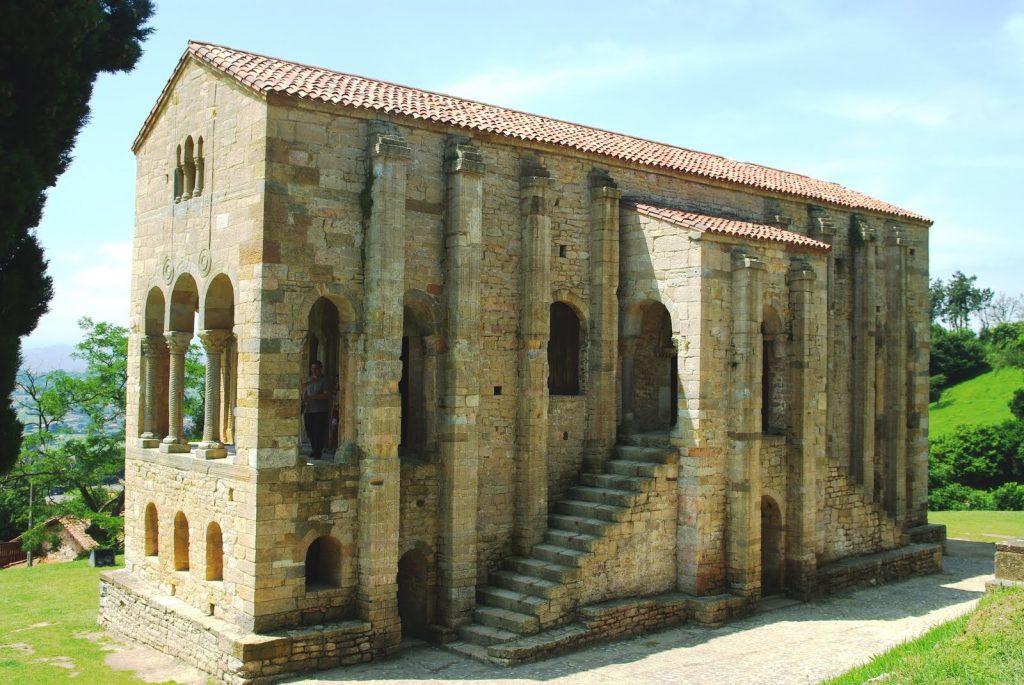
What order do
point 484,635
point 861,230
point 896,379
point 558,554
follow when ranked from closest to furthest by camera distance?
1. point 484,635
2. point 558,554
3. point 861,230
4. point 896,379

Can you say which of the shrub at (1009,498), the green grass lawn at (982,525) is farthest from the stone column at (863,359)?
the shrub at (1009,498)

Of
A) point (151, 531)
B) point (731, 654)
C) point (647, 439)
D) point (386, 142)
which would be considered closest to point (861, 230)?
point (647, 439)

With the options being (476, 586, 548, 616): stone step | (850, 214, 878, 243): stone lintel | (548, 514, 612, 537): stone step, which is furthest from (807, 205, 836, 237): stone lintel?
(476, 586, 548, 616): stone step

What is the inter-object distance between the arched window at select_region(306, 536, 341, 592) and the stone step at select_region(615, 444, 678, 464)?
651 cm

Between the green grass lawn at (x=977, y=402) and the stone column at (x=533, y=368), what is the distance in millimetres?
38670

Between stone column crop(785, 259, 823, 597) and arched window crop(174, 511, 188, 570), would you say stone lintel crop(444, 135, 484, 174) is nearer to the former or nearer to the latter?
stone column crop(785, 259, 823, 597)

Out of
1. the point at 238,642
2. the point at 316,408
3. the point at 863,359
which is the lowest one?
the point at 238,642

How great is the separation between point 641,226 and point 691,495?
5.60m

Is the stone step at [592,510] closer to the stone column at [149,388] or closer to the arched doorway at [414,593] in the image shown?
the arched doorway at [414,593]

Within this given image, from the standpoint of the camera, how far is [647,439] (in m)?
18.8

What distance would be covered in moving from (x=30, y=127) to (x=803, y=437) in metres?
15.6

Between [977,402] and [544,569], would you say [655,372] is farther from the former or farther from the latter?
[977,402]

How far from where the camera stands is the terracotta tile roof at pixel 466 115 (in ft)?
49.9

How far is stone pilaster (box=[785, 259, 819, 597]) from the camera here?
19.2 m
